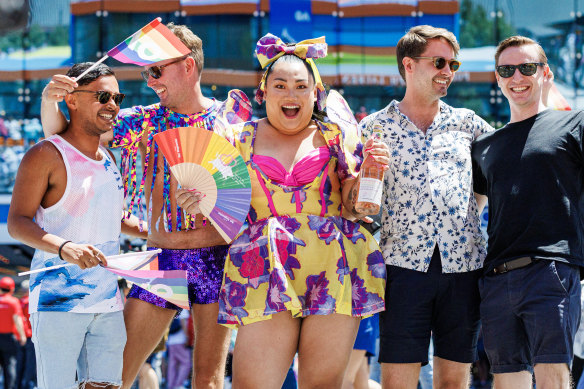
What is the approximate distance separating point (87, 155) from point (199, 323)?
88cm

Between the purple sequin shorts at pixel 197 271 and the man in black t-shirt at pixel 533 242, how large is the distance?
116cm

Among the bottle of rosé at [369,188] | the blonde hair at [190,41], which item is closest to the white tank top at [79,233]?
the blonde hair at [190,41]

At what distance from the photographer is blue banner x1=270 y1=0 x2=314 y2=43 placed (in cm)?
618

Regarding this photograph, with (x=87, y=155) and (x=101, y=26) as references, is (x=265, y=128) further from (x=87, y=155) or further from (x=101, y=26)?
(x=101, y=26)

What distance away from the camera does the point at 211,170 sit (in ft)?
9.59

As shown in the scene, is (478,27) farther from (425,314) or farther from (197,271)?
(197,271)

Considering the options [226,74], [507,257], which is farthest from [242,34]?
[507,257]

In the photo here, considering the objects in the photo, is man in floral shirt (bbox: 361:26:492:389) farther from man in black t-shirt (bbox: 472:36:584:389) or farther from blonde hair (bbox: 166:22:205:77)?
blonde hair (bbox: 166:22:205:77)

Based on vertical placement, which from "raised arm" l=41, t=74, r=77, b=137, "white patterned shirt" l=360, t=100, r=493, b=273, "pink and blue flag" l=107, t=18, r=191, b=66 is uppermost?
"pink and blue flag" l=107, t=18, r=191, b=66

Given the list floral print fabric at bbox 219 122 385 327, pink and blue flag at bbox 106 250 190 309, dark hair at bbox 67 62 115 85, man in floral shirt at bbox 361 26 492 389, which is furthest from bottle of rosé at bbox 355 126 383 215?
dark hair at bbox 67 62 115 85

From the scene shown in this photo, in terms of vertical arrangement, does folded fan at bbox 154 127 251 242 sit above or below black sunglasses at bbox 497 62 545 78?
below

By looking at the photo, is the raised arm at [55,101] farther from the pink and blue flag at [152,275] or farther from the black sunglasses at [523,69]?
the black sunglasses at [523,69]

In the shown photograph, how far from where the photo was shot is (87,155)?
3.10m

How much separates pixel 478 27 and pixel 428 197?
350 cm
